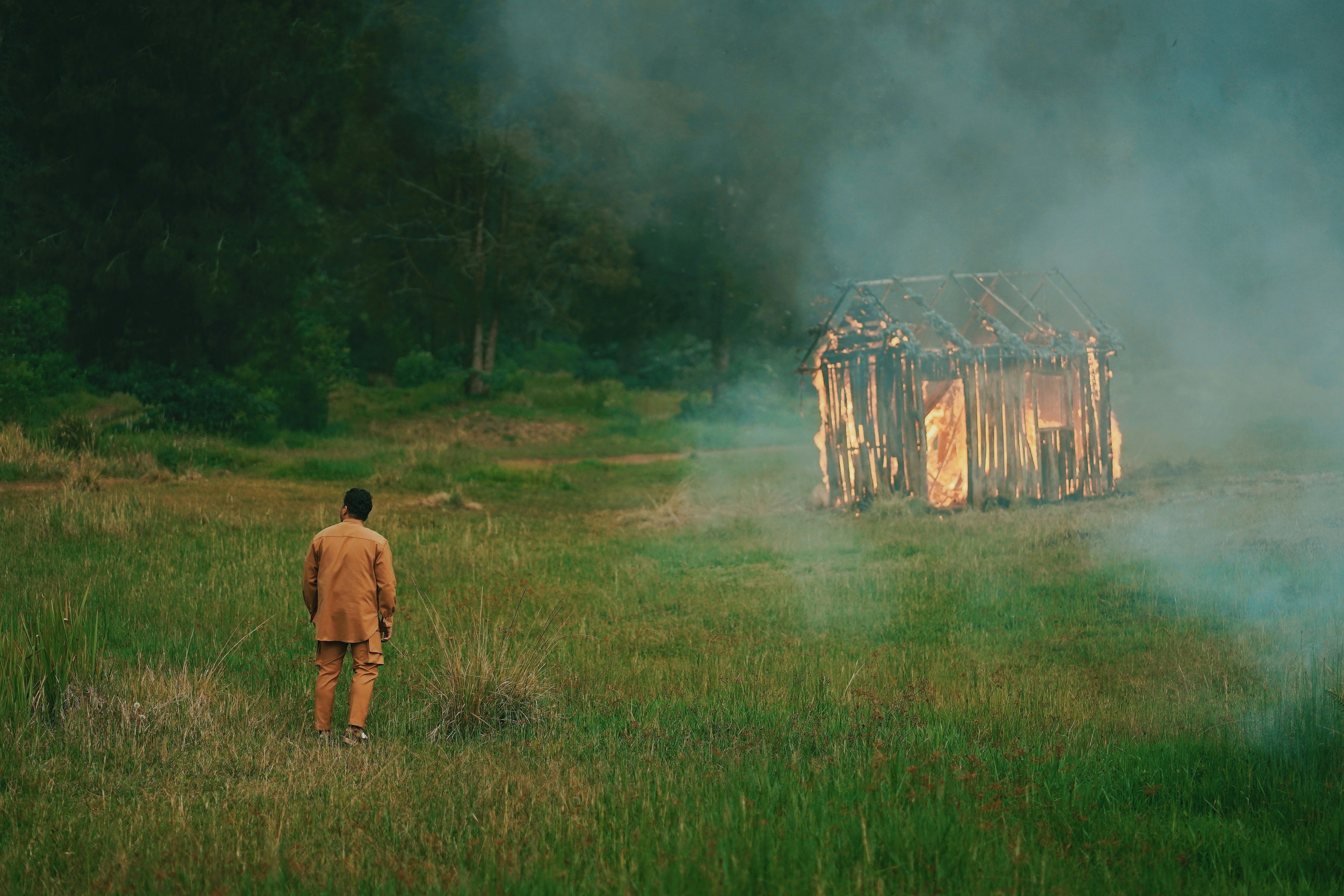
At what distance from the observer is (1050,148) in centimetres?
2438

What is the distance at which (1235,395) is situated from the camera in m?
30.4

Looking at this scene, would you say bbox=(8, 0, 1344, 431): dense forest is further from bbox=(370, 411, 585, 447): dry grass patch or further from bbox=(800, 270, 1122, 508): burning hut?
bbox=(800, 270, 1122, 508): burning hut

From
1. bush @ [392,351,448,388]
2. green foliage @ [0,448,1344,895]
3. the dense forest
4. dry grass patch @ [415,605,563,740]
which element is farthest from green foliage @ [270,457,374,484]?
bush @ [392,351,448,388]

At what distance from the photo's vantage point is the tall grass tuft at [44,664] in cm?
628

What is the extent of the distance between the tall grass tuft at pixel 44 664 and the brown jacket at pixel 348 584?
1.48 meters

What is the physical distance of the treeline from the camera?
25812 mm

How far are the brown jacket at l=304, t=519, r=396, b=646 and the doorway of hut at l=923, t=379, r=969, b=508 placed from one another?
1102 centimetres

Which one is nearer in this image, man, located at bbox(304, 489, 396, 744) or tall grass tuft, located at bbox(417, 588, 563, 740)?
man, located at bbox(304, 489, 396, 744)

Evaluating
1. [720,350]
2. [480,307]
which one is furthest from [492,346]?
[720,350]

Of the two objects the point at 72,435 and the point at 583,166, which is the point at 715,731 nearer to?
the point at 72,435

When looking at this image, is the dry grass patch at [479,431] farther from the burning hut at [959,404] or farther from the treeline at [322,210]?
the burning hut at [959,404]

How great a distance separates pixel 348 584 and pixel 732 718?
230 cm

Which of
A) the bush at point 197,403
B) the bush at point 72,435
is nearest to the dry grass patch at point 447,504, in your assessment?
the bush at point 72,435

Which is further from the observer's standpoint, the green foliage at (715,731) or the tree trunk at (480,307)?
the tree trunk at (480,307)
